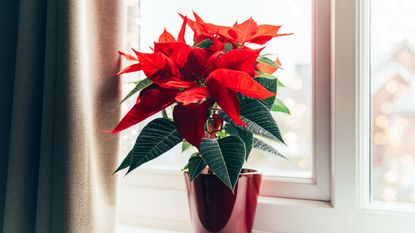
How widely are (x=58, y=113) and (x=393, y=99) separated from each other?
0.85 meters

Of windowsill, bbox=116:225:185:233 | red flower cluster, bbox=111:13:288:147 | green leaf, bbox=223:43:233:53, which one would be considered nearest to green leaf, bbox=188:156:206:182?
red flower cluster, bbox=111:13:288:147

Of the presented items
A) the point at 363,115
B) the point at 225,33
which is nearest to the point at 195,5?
the point at 225,33

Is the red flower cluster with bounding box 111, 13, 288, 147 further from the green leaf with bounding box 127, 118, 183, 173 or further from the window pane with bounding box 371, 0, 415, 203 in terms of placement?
the window pane with bounding box 371, 0, 415, 203

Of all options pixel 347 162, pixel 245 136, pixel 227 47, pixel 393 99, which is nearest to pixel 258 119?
pixel 245 136

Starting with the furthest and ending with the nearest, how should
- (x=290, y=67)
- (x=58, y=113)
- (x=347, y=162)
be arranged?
(x=290, y=67)
(x=347, y=162)
(x=58, y=113)

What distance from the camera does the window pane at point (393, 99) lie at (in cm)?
98

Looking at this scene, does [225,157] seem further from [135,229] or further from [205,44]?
[135,229]

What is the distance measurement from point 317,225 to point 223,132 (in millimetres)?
375

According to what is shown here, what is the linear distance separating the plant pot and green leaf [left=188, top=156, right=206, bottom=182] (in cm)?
4

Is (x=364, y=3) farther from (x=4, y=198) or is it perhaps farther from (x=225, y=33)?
(x=4, y=198)

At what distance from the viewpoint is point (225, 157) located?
0.69 metres

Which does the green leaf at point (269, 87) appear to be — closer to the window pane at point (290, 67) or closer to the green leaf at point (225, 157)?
the green leaf at point (225, 157)

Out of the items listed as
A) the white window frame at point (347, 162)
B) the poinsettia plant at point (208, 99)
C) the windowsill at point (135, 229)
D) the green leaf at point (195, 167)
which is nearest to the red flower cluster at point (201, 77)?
the poinsettia plant at point (208, 99)

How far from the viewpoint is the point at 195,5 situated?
123 centimetres
